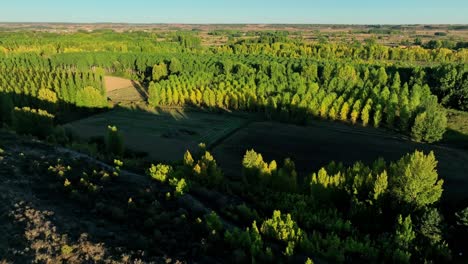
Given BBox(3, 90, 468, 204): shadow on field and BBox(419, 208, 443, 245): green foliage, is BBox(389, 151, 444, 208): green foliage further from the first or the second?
BBox(3, 90, 468, 204): shadow on field

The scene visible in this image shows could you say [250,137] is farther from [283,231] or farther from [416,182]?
[283,231]

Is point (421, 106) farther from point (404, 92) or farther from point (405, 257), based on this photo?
point (405, 257)

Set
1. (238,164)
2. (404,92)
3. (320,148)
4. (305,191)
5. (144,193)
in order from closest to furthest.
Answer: (144,193) → (305,191) → (238,164) → (320,148) → (404,92)

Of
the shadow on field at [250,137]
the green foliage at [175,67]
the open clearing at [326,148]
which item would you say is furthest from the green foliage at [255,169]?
the green foliage at [175,67]

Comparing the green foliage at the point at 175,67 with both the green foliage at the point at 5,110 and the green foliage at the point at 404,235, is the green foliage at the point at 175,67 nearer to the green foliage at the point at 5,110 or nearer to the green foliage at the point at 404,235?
the green foliage at the point at 5,110

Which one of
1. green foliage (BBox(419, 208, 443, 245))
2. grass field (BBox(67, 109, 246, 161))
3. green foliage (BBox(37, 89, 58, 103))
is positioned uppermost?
green foliage (BBox(37, 89, 58, 103))

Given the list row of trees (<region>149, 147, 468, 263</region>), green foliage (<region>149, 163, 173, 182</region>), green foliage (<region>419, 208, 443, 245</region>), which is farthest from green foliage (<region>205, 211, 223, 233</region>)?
green foliage (<region>419, 208, 443, 245</region>)

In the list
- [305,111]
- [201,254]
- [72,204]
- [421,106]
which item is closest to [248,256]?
[201,254]
